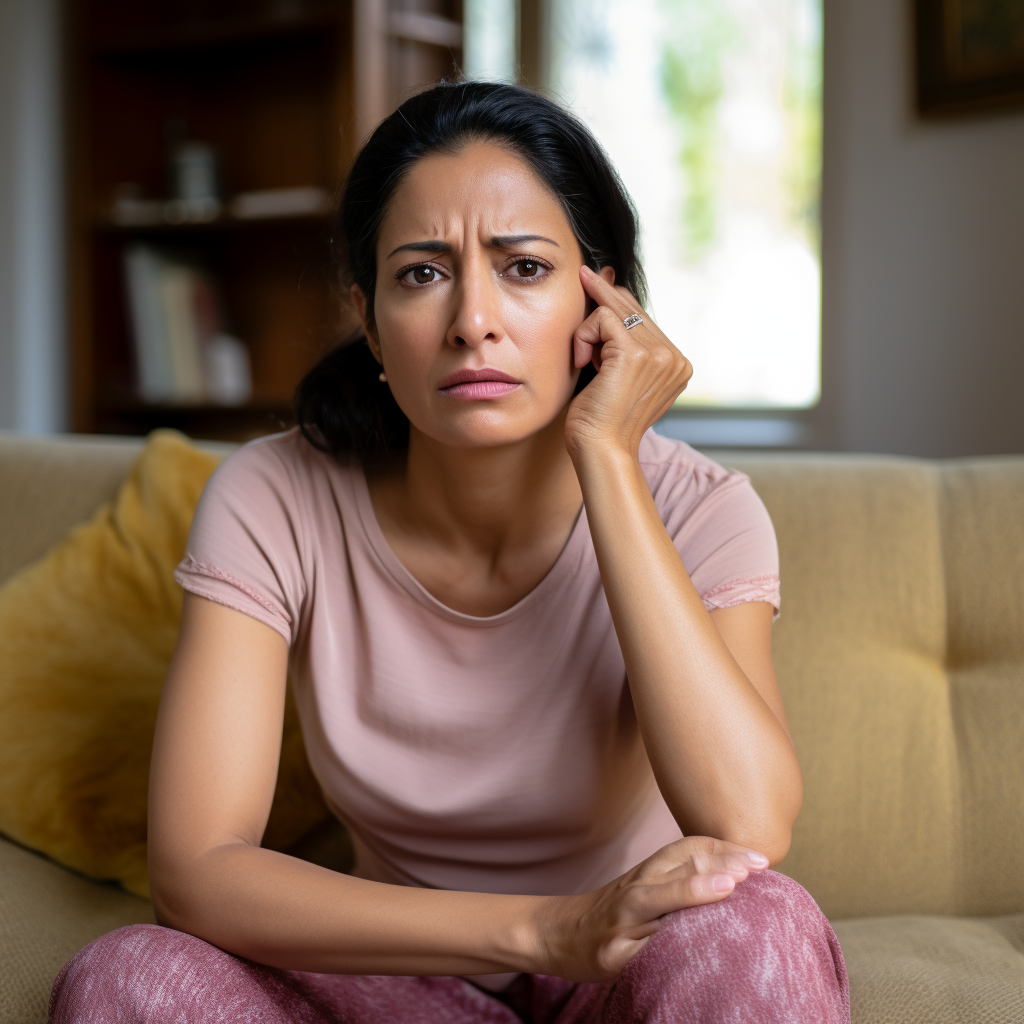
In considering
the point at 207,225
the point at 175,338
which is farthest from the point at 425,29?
the point at 175,338

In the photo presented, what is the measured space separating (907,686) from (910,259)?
1135 mm

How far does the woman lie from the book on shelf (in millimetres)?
1852

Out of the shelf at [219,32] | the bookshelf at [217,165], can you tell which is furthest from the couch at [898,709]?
the shelf at [219,32]

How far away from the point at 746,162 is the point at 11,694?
203 centimetres

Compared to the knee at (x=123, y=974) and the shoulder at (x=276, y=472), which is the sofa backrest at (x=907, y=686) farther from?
the knee at (x=123, y=974)

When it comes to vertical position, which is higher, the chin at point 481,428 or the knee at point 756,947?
the chin at point 481,428

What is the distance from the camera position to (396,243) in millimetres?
1104

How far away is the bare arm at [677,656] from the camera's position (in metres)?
0.97

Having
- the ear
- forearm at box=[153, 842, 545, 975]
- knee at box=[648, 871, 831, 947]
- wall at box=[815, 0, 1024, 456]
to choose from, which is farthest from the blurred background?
knee at box=[648, 871, 831, 947]

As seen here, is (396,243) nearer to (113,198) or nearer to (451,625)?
(451,625)

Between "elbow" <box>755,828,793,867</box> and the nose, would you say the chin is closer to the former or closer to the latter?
the nose

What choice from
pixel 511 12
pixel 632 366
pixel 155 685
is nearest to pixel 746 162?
pixel 511 12

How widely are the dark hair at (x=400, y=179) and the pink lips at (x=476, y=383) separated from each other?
19 cm

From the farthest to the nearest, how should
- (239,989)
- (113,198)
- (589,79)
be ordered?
(113,198), (589,79), (239,989)
